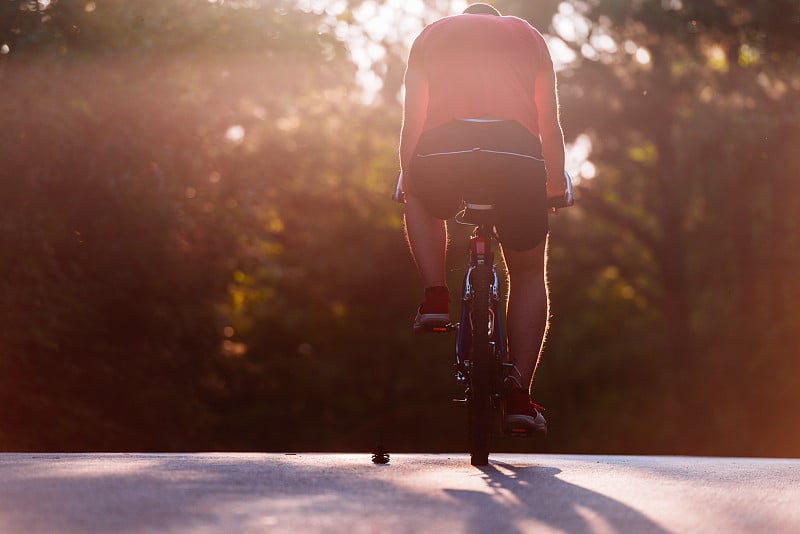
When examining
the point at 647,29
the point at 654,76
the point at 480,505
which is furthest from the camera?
the point at 654,76

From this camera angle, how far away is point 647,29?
25.3 m

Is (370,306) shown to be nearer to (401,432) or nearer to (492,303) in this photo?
(401,432)

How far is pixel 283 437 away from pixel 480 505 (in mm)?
28491

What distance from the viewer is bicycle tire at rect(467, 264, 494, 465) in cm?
591

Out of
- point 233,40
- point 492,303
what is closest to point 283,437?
point 233,40

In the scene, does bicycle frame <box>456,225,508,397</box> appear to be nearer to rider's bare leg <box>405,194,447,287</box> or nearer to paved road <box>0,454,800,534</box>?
rider's bare leg <box>405,194,447,287</box>

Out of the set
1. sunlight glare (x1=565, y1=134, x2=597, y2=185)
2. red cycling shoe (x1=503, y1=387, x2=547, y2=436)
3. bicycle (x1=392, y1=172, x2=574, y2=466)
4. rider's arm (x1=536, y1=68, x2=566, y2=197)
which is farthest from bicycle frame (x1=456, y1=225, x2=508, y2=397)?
sunlight glare (x1=565, y1=134, x2=597, y2=185)

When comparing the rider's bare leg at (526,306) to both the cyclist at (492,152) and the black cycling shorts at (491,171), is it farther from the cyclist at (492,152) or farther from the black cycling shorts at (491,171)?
the black cycling shorts at (491,171)

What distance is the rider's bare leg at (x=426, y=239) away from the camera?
6363 millimetres

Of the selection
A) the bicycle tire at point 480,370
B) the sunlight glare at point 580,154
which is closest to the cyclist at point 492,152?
the bicycle tire at point 480,370

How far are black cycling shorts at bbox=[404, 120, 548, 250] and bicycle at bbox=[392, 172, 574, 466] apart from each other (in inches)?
2.9

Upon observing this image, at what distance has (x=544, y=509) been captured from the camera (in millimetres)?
4449

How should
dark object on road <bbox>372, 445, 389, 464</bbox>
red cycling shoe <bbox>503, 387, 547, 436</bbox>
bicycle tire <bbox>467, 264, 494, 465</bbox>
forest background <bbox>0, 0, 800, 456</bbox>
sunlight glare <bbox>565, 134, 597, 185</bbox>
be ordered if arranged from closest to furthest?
1. bicycle tire <bbox>467, 264, 494, 465</bbox>
2. red cycling shoe <bbox>503, 387, 547, 436</bbox>
3. dark object on road <bbox>372, 445, 389, 464</bbox>
4. forest background <bbox>0, 0, 800, 456</bbox>
5. sunlight glare <bbox>565, 134, 597, 185</bbox>

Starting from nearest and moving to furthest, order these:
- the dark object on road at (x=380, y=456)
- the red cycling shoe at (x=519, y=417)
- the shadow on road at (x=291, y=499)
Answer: the shadow on road at (x=291, y=499) → the red cycling shoe at (x=519, y=417) → the dark object on road at (x=380, y=456)
